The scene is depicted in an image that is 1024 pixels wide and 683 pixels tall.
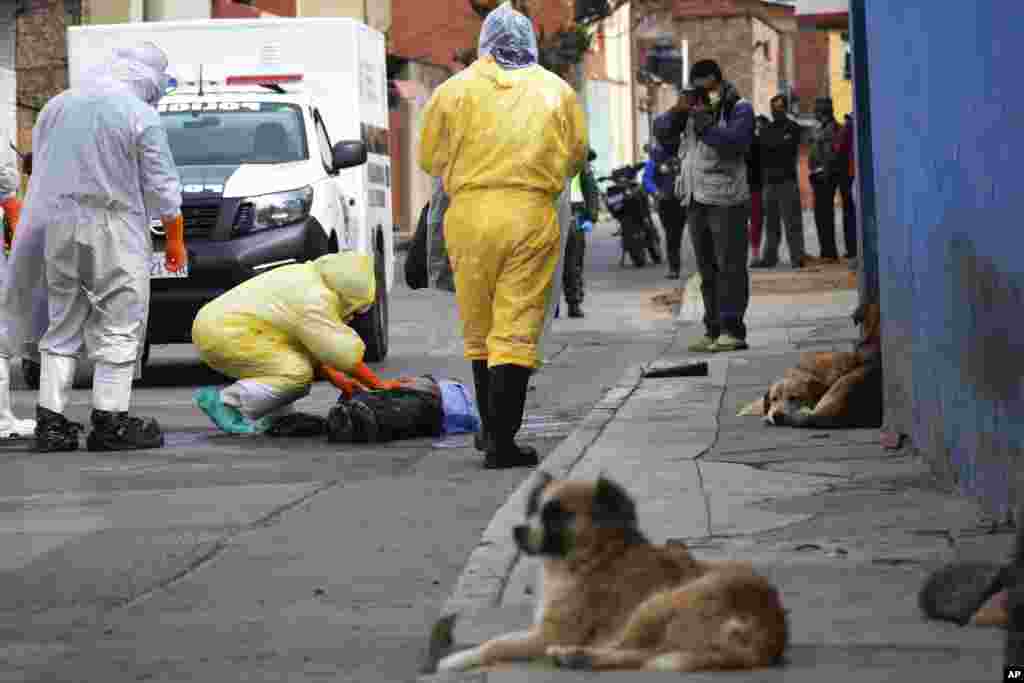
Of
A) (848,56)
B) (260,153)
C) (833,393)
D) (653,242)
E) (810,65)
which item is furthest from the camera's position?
(810,65)

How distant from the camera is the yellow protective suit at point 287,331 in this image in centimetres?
1220

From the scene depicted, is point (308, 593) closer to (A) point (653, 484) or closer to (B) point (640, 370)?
(A) point (653, 484)

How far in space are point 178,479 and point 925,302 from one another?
344 cm

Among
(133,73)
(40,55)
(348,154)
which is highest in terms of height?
(40,55)

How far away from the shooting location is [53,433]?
11898 mm

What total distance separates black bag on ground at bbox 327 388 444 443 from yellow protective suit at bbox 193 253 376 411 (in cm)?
28

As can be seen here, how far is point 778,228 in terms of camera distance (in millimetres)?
29219

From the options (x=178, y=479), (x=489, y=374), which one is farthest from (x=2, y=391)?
(x=489, y=374)

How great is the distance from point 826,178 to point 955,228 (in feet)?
71.4

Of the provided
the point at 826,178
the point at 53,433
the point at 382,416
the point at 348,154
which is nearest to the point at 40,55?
the point at 826,178

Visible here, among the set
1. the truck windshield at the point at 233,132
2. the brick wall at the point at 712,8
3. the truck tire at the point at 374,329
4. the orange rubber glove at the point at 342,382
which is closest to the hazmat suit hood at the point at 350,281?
the orange rubber glove at the point at 342,382

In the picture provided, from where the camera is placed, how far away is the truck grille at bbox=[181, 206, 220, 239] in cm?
1633

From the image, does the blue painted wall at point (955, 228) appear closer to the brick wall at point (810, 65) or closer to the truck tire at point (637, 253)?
the truck tire at point (637, 253)

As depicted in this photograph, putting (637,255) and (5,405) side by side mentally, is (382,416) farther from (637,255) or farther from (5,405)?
(637,255)
